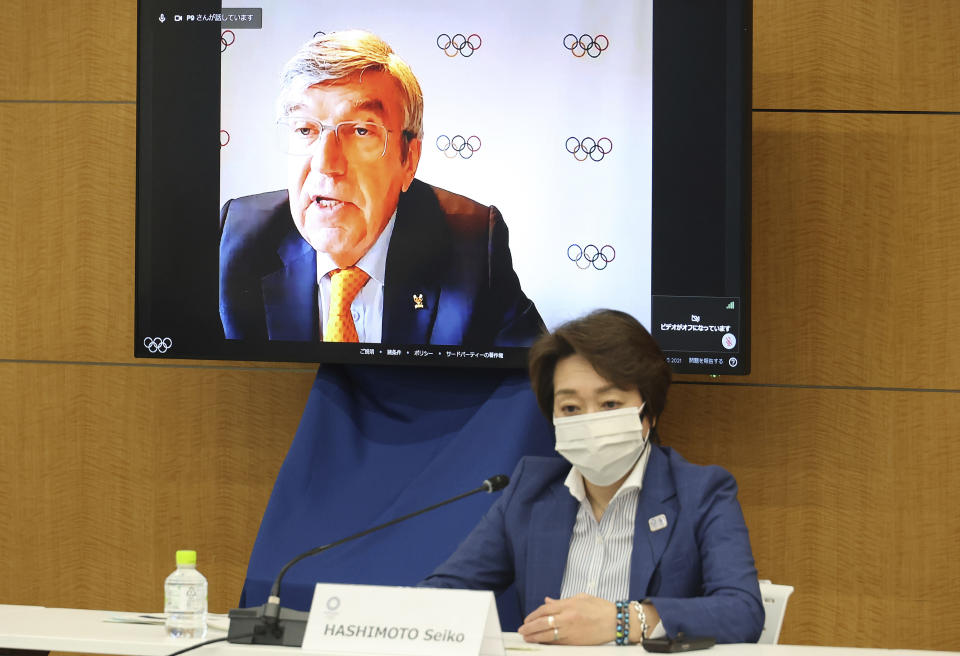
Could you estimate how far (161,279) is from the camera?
320 cm

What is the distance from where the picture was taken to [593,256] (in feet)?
10.1

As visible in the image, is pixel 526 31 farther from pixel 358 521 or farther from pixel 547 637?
pixel 547 637

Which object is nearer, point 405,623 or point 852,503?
point 405,623

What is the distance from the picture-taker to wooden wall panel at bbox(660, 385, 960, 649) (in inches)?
127

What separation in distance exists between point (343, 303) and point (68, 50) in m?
1.30

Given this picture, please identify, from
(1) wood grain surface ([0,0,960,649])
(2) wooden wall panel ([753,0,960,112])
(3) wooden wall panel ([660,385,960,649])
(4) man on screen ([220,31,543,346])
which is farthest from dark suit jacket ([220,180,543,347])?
(2) wooden wall panel ([753,0,960,112])

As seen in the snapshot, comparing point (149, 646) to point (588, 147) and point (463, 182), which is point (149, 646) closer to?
point (463, 182)

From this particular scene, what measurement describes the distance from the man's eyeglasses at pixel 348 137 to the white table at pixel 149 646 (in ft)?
5.21

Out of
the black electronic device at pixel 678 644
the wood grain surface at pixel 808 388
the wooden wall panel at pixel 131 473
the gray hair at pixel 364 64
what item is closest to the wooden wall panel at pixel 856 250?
the wood grain surface at pixel 808 388

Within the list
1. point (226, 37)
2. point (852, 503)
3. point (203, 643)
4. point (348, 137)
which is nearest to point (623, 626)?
point (203, 643)

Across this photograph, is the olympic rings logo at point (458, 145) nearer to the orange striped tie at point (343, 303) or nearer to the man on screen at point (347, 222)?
the man on screen at point (347, 222)

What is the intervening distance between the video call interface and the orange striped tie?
21mm

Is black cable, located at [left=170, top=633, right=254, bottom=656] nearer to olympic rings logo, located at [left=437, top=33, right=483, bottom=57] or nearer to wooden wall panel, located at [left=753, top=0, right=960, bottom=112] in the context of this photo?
olympic rings logo, located at [left=437, top=33, right=483, bottom=57]

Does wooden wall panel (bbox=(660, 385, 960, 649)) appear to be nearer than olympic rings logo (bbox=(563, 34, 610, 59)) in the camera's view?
No
